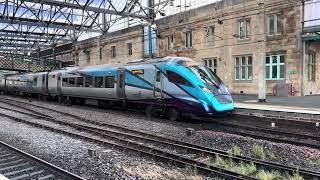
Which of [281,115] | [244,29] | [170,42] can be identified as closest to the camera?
[281,115]

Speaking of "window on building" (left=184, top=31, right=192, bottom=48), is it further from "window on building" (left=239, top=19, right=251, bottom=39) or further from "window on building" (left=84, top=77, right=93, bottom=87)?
"window on building" (left=84, top=77, right=93, bottom=87)

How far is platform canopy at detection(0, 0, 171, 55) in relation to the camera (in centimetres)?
3422

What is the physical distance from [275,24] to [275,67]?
3.00 m

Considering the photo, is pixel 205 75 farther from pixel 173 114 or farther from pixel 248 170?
pixel 248 170

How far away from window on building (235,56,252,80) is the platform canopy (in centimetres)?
743

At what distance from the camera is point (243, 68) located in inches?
1208

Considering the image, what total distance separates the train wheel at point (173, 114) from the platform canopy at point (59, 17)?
16281mm

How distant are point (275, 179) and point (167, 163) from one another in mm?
2596

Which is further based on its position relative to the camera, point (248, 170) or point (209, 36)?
point (209, 36)

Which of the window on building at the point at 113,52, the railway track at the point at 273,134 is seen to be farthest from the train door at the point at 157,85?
the window on building at the point at 113,52

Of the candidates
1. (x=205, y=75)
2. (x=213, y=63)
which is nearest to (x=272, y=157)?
(x=205, y=75)

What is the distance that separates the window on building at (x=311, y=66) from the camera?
90.8 feet

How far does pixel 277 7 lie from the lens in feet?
90.9

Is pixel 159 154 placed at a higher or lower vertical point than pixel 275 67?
lower
